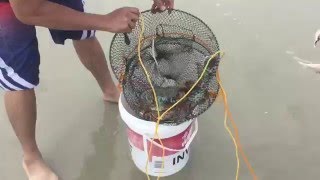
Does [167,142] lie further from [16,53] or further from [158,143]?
[16,53]

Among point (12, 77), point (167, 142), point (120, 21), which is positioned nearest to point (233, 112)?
point (167, 142)

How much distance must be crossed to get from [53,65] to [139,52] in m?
0.79

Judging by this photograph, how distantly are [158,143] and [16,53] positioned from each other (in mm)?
525

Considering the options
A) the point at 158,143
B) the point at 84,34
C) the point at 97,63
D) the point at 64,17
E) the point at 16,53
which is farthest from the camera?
the point at 97,63

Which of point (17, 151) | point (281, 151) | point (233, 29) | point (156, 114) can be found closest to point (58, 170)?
point (17, 151)

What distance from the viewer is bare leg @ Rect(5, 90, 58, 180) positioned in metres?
1.50

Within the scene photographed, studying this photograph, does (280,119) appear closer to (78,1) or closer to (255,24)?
(255,24)

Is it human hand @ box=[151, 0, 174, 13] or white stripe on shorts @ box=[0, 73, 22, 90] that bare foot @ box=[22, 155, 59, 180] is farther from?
human hand @ box=[151, 0, 174, 13]

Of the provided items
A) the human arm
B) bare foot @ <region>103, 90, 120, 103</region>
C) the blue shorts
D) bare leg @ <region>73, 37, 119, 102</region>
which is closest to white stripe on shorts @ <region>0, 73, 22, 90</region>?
the blue shorts

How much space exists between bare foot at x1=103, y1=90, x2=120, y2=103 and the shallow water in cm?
3

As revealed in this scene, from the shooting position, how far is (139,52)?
1.41m

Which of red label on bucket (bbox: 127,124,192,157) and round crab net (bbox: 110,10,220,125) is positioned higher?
round crab net (bbox: 110,10,220,125)

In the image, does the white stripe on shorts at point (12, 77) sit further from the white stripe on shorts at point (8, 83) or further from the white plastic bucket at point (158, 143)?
the white plastic bucket at point (158, 143)

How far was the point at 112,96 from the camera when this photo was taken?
1895 mm
